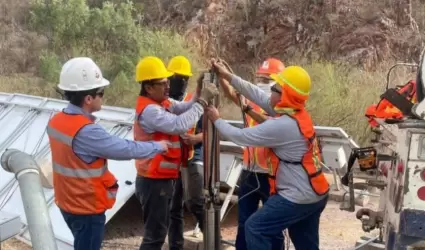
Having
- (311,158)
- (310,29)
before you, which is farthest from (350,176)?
(310,29)

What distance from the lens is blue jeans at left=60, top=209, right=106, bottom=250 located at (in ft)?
14.5

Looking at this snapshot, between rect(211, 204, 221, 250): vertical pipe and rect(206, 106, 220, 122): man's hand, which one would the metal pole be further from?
rect(211, 204, 221, 250): vertical pipe

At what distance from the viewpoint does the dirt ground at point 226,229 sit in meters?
6.81

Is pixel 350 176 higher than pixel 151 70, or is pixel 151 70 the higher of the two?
pixel 151 70

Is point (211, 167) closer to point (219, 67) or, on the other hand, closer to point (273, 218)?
point (273, 218)

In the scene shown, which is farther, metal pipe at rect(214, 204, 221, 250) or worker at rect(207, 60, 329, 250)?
metal pipe at rect(214, 204, 221, 250)

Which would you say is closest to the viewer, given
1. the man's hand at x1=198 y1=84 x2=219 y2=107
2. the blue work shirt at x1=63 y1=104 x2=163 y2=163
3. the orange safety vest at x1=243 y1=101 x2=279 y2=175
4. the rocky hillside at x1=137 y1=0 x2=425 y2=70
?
the blue work shirt at x1=63 y1=104 x2=163 y2=163

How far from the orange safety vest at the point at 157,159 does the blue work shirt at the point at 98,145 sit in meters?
0.69

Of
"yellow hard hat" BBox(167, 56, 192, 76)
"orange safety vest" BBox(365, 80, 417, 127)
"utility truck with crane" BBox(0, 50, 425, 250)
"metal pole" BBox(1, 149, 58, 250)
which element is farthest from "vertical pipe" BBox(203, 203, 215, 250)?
"metal pole" BBox(1, 149, 58, 250)

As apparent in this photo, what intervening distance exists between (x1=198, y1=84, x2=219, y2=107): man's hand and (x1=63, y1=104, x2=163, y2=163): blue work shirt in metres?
0.57

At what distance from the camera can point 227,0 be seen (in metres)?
20.2

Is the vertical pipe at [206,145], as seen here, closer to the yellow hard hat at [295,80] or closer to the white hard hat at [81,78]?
the yellow hard hat at [295,80]

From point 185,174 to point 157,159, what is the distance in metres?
0.42

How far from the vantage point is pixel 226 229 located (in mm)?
7453
